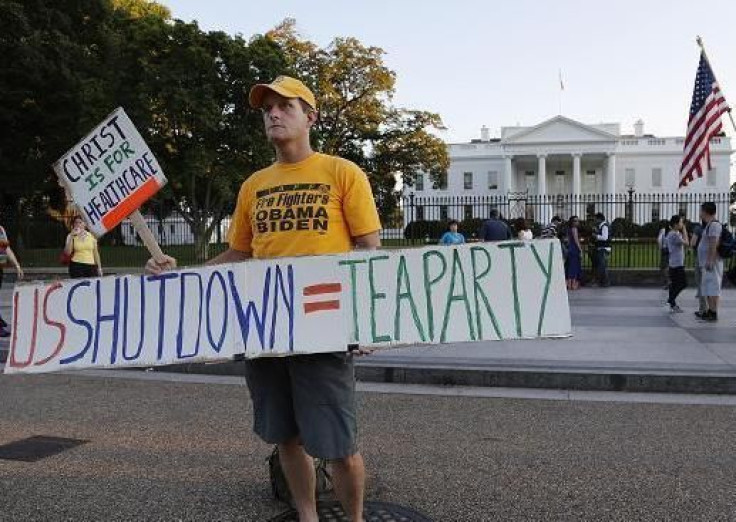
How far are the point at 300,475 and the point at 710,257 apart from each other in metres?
8.38

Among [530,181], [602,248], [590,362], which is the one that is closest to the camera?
[590,362]

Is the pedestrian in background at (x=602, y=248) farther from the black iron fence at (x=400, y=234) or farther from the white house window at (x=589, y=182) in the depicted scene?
the white house window at (x=589, y=182)

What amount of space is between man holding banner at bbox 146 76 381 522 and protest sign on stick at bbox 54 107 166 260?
3.33ft

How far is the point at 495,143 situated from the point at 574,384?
83791 mm

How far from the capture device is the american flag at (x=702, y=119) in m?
13.4

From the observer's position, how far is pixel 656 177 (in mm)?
86812

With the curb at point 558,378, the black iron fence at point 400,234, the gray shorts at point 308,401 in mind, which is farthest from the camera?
the black iron fence at point 400,234

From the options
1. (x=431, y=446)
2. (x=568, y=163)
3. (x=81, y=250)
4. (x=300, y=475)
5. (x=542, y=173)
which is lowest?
(x=431, y=446)

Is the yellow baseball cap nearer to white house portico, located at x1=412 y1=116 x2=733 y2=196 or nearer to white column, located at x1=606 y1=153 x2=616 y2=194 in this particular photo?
white house portico, located at x1=412 y1=116 x2=733 y2=196

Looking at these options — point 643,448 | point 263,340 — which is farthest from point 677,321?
point 263,340

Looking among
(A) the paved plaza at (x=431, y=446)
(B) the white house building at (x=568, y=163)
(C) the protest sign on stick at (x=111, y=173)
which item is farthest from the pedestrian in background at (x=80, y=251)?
(B) the white house building at (x=568, y=163)

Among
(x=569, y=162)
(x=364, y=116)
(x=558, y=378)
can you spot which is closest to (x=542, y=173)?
(x=569, y=162)

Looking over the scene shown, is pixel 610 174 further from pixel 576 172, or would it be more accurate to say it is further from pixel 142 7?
pixel 142 7

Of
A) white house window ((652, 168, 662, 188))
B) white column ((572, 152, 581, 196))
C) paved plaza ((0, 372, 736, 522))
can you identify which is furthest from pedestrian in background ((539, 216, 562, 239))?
white house window ((652, 168, 662, 188))
